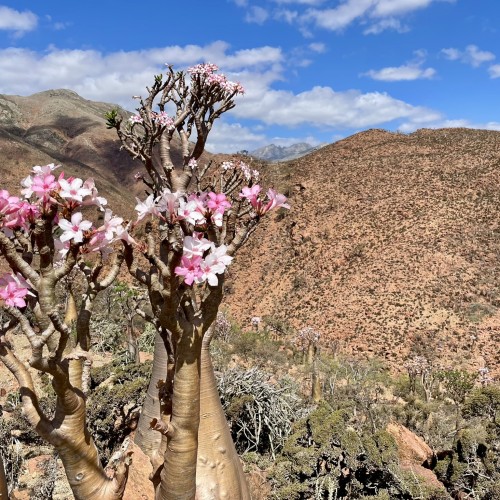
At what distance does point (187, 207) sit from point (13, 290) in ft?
2.33

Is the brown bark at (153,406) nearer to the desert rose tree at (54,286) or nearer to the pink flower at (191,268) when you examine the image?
the desert rose tree at (54,286)

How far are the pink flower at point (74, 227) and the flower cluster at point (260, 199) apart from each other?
0.60 m

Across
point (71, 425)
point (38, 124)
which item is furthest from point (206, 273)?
point (38, 124)

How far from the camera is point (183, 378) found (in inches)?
76.1

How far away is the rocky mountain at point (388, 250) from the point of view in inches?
635

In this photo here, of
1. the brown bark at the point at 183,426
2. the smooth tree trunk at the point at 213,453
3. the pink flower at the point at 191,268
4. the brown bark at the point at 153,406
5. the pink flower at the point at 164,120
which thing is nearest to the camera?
the pink flower at the point at 191,268

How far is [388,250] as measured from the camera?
809 inches

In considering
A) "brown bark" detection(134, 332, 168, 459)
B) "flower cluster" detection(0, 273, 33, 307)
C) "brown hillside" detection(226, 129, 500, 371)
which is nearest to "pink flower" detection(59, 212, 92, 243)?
"flower cluster" detection(0, 273, 33, 307)

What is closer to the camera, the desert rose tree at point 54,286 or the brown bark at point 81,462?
the desert rose tree at point 54,286

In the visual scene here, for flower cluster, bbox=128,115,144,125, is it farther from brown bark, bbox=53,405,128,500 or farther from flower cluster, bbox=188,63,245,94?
brown bark, bbox=53,405,128,500

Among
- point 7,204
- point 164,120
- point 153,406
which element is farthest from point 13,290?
point 153,406

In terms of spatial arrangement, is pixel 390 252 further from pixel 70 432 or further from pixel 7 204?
pixel 7 204

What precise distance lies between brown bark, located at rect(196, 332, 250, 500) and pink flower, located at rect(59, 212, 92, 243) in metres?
1.42

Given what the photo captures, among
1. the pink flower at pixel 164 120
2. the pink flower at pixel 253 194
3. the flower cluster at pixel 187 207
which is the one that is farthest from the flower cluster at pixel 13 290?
the pink flower at pixel 164 120
